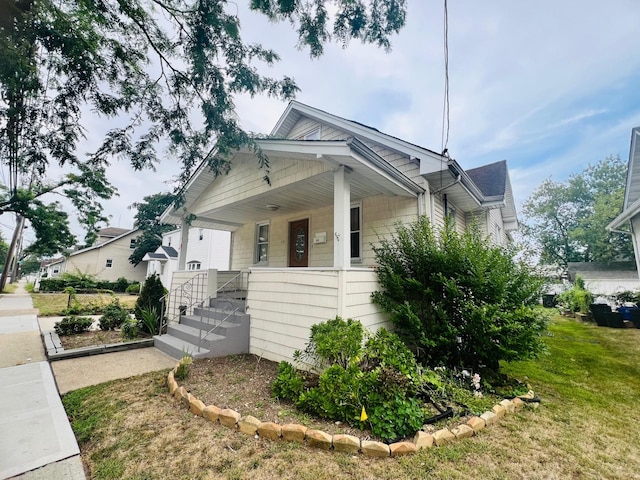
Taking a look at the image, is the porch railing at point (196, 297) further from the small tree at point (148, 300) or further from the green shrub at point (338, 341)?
the green shrub at point (338, 341)

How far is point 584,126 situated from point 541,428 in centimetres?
2352

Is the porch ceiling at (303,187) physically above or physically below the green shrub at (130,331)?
above

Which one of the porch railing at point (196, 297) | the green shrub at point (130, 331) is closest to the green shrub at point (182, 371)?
the porch railing at point (196, 297)

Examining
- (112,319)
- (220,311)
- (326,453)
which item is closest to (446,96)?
(326,453)

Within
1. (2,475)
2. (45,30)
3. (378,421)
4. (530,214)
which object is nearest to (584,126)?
(530,214)

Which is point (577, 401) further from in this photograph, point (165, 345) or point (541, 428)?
point (165, 345)

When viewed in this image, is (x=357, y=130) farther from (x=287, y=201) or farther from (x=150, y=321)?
(x=150, y=321)

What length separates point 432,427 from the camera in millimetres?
2904

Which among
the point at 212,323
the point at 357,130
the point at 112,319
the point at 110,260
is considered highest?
the point at 357,130

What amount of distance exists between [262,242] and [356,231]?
3.86m

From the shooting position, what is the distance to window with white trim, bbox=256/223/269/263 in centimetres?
938

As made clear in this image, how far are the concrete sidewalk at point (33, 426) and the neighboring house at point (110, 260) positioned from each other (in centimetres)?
2742

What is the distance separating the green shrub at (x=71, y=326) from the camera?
22.8ft

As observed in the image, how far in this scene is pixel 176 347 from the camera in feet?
18.3
